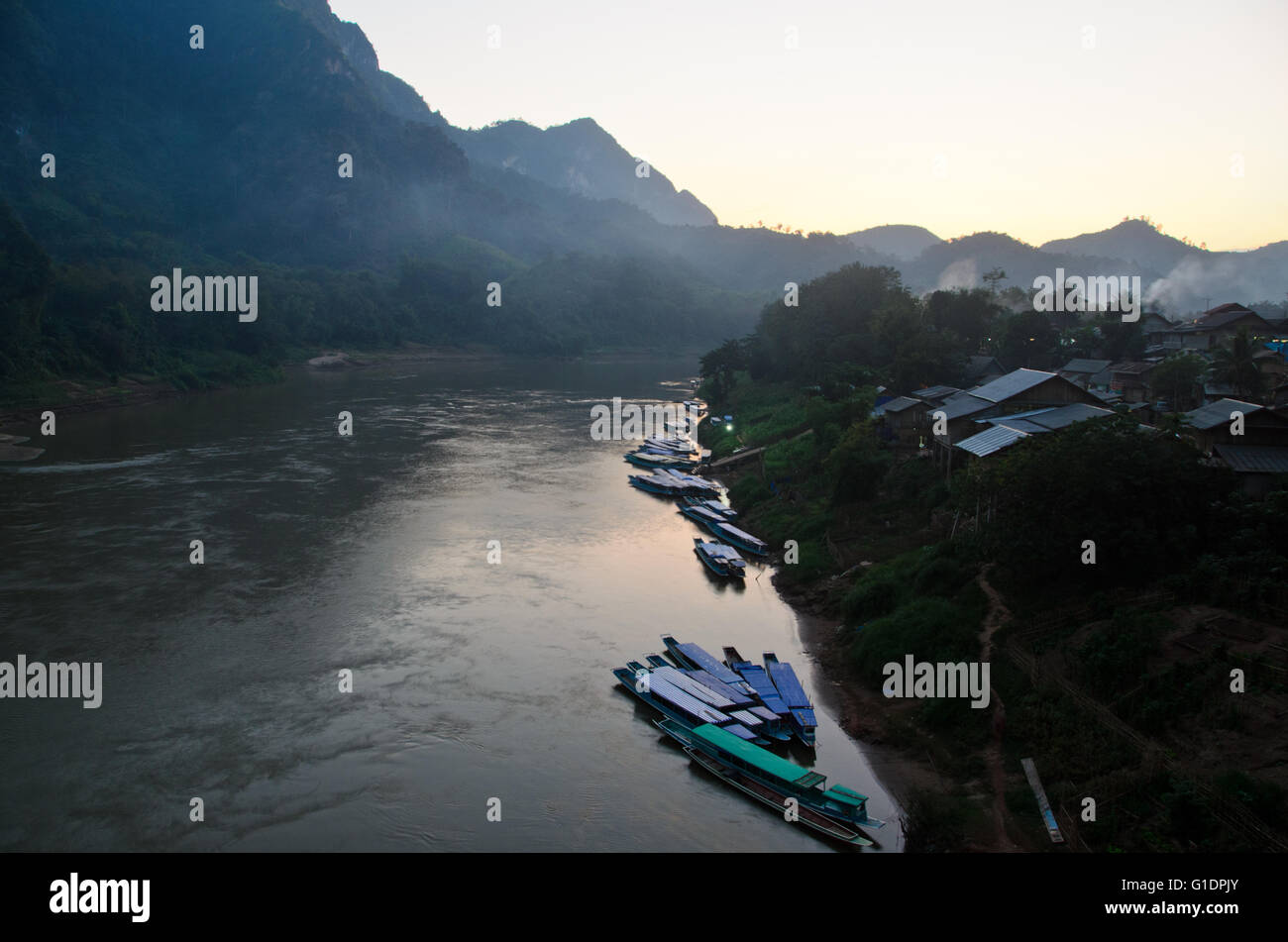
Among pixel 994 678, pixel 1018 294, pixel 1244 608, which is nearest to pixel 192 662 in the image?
pixel 994 678

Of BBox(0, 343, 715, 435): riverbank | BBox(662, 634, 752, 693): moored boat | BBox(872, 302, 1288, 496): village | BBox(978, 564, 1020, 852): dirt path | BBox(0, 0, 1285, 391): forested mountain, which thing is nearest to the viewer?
BBox(978, 564, 1020, 852): dirt path

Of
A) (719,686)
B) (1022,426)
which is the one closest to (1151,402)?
(1022,426)

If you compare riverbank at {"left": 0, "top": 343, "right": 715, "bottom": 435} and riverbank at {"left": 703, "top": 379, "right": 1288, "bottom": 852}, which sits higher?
riverbank at {"left": 0, "top": 343, "right": 715, "bottom": 435}

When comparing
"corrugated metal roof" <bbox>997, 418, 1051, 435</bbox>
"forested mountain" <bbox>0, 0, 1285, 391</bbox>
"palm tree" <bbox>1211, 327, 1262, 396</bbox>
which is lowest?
"corrugated metal roof" <bbox>997, 418, 1051, 435</bbox>

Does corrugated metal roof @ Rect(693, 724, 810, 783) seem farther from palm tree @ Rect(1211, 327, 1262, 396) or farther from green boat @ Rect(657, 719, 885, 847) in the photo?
palm tree @ Rect(1211, 327, 1262, 396)

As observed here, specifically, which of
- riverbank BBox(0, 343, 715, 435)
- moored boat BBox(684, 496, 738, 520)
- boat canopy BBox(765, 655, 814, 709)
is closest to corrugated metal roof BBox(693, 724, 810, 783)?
boat canopy BBox(765, 655, 814, 709)

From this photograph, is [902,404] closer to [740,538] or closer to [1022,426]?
[740,538]

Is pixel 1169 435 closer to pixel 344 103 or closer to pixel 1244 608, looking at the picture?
pixel 1244 608
